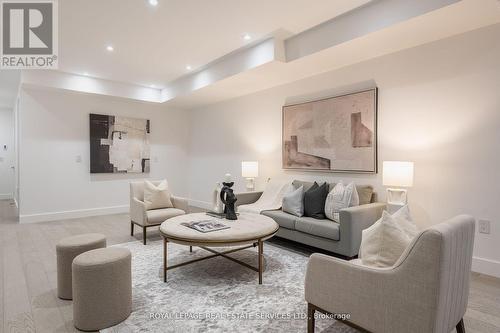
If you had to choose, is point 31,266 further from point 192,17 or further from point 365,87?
point 365,87

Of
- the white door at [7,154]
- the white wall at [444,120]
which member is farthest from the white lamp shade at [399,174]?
the white door at [7,154]

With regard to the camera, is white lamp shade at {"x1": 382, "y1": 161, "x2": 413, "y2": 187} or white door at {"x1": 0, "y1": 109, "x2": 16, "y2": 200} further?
white door at {"x1": 0, "y1": 109, "x2": 16, "y2": 200}

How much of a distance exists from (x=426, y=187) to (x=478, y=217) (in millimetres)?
536

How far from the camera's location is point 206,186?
21.8ft

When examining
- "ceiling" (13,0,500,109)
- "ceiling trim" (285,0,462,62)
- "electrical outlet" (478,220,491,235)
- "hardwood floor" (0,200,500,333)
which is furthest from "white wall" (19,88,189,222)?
"electrical outlet" (478,220,491,235)

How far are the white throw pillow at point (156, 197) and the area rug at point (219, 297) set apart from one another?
0.93 m

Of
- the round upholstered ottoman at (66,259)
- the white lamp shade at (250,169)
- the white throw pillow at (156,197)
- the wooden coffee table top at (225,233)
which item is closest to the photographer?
the round upholstered ottoman at (66,259)

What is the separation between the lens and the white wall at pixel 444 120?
2.76 m

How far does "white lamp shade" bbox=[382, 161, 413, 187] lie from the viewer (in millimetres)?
3041

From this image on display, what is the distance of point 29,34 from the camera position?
11.6ft

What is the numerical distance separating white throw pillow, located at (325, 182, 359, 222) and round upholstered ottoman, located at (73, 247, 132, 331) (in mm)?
2319

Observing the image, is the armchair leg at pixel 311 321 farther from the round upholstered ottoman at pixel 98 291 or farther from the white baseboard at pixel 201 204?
the white baseboard at pixel 201 204

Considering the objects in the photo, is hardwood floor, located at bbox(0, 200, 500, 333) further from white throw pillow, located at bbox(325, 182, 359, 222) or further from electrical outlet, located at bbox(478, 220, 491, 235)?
white throw pillow, located at bbox(325, 182, 359, 222)

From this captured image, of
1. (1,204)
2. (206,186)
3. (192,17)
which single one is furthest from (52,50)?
(1,204)
